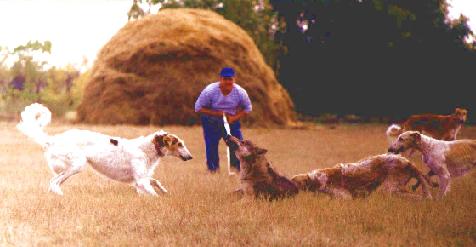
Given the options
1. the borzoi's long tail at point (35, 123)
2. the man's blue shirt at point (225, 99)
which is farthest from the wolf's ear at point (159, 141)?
the man's blue shirt at point (225, 99)

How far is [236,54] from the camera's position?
28.8 meters

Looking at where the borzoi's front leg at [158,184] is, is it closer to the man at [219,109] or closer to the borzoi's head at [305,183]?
the borzoi's head at [305,183]

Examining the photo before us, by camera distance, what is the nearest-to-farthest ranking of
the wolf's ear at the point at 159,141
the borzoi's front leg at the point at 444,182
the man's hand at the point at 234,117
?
1. the borzoi's front leg at the point at 444,182
2. the wolf's ear at the point at 159,141
3. the man's hand at the point at 234,117

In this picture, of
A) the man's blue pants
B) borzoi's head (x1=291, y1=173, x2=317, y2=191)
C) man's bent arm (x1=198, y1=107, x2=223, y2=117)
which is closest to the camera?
borzoi's head (x1=291, y1=173, x2=317, y2=191)

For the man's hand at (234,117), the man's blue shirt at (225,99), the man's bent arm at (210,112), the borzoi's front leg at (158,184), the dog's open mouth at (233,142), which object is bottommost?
the borzoi's front leg at (158,184)

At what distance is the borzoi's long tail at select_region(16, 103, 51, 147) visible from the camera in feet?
30.4

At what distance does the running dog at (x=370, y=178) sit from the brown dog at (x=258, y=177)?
574 mm

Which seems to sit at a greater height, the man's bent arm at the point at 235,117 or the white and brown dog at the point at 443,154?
the man's bent arm at the point at 235,117

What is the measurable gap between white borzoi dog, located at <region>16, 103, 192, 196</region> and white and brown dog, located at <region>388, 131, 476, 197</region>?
347 centimetres

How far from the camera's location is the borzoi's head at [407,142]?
373 inches

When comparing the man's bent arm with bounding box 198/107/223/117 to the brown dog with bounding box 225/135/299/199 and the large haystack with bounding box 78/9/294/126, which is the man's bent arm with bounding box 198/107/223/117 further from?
the large haystack with bounding box 78/9/294/126

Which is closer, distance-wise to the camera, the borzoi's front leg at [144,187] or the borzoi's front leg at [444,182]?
the borzoi's front leg at [144,187]

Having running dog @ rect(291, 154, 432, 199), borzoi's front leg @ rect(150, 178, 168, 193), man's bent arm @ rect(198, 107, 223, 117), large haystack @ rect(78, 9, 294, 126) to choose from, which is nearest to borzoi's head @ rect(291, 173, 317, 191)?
running dog @ rect(291, 154, 432, 199)

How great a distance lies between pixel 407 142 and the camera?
31.2 ft
